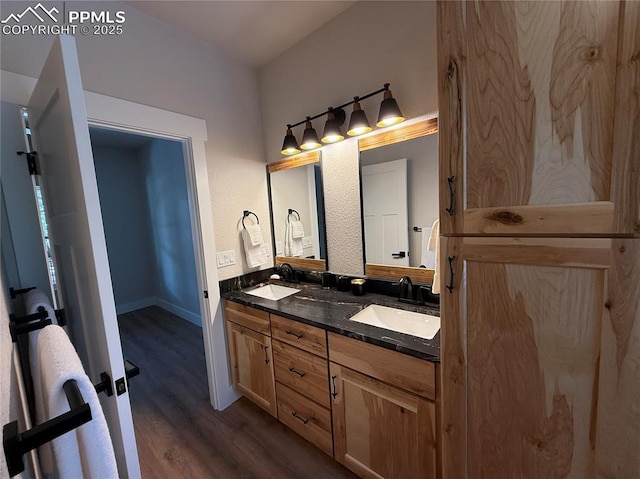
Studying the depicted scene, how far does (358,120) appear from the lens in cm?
164

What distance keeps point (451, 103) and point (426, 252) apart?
99cm

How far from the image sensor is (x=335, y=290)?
6.55 feet

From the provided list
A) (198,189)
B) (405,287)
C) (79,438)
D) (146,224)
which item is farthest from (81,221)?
(146,224)

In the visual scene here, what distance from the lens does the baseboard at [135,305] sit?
4.08 meters

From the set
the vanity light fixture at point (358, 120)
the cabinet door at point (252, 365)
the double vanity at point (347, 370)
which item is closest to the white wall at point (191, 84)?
the cabinet door at point (252, 365)

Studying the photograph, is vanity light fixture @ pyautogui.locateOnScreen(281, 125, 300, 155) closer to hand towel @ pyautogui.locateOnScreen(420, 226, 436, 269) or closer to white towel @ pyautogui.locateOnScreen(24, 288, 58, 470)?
hand towel @ pyautogui.locateOnScreen(420, 226, 436, 269)

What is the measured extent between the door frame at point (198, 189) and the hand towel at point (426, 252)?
1.45m

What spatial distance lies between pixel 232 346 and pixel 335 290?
910mm

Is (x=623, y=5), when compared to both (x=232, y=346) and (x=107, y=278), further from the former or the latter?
(x=232, y=346)

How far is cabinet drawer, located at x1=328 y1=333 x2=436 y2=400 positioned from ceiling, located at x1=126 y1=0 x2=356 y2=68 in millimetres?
1952

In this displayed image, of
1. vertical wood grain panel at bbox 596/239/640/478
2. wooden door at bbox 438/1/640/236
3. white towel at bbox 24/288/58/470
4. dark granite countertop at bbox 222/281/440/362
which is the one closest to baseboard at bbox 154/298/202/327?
dark granite countertop at bbox 222/281/440/362

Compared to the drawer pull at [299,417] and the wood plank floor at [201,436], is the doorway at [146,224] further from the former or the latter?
the drawer pull at [299,417]

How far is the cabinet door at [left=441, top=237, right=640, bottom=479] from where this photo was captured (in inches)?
25.4

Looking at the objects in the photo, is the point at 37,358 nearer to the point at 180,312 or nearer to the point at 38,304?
the point at 38,304
